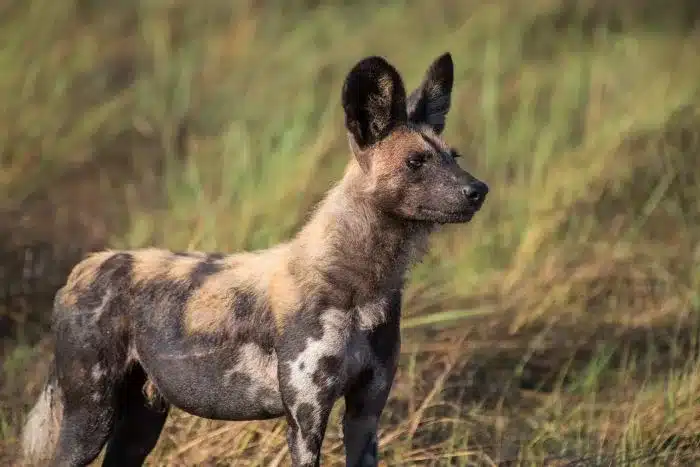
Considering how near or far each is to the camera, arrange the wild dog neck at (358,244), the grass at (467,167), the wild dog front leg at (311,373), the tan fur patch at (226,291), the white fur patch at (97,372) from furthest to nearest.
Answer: the grass at (467,167), the white fur patch at (97,372), the tan fur patch at (226,291), the wild dog neck at (358,244), the wild dog front leg at (311,373)

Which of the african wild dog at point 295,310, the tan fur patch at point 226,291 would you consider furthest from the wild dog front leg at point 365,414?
the tan fur patch at point 226,291

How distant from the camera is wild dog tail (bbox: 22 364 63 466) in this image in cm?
464

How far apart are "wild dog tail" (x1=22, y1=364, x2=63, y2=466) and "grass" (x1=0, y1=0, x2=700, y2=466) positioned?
22.0 inches

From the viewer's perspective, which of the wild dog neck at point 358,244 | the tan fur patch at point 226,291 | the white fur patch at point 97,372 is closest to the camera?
the wild dog neck at point 358,244

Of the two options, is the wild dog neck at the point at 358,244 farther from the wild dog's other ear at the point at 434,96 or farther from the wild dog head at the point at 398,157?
the wild dog's other ear at the point at 434,96

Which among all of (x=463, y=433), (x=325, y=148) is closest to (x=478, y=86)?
(x=325, y=148)

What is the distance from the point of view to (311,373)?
407cm

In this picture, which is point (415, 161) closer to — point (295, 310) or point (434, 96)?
point (434, 96)

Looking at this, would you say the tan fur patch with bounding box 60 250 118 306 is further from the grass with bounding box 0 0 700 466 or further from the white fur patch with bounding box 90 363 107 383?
the grass with bounding box 0 0 700 466

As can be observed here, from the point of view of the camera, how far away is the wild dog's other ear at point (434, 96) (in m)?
4.56

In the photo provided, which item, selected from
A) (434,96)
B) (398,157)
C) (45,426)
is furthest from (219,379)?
(434,96)

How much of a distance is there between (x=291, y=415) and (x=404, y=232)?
0.68 metres

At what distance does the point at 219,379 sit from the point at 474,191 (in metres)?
0.98

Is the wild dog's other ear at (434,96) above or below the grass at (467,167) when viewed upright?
above
